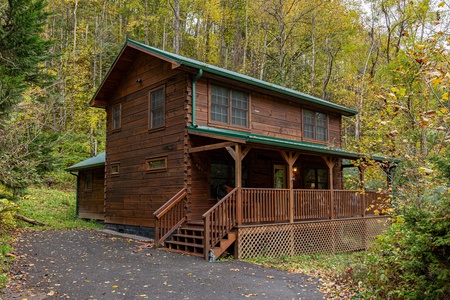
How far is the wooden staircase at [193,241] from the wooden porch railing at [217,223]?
154mm

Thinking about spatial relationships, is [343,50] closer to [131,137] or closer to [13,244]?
[131,137]

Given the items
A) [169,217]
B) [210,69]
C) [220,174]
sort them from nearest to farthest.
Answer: [169,217] < [210,69] < [220,174]

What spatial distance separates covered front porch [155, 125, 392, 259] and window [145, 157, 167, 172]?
1.25m

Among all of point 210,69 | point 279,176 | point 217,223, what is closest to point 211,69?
point 210,69

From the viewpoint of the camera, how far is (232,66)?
102ft

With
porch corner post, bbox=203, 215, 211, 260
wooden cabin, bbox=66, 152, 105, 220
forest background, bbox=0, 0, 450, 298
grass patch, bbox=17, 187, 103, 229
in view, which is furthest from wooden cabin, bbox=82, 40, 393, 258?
forest background, bbox=0, 0, 450, 298

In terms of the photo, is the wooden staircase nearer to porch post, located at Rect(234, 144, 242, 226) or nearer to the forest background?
porch post, located at Rect(234, 144, 242, 226)

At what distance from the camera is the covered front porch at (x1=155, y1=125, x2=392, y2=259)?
10203mm

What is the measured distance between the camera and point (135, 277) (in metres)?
7.65

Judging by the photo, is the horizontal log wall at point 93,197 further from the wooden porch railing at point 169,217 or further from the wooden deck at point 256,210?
the wooden porch railing at point 169,217

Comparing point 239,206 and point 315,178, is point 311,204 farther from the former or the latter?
point 315,178

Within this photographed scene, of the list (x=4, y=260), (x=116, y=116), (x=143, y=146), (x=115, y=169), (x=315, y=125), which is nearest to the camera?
(x=4, y=260)

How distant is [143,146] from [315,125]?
766 centimetres

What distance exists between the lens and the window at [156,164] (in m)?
12.6
